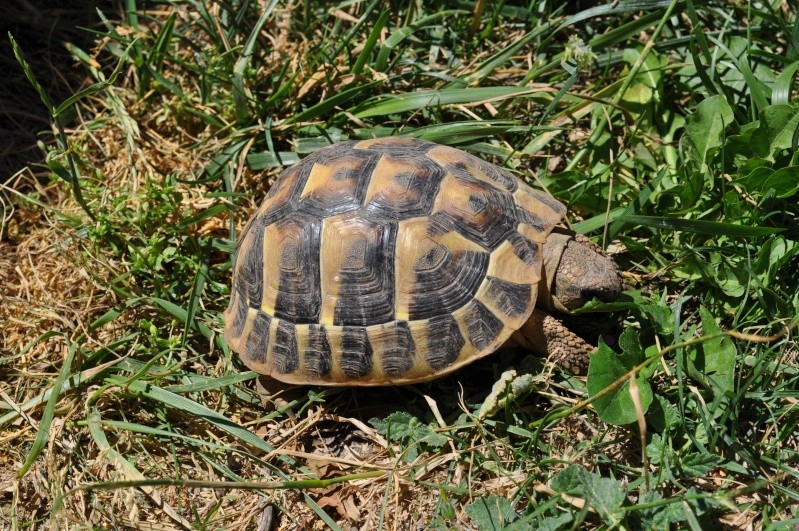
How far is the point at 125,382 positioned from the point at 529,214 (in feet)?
5.92

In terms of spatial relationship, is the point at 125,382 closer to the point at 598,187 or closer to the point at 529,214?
the point at 529,214

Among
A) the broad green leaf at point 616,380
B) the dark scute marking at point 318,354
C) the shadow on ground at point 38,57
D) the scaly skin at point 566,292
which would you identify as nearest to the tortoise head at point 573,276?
the scaly skin at point 566,292

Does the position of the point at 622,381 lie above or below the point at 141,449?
above

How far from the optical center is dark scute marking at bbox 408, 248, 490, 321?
275 centimetres

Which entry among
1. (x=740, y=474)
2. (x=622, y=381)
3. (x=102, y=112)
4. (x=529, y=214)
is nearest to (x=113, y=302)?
(x=102, y=112)

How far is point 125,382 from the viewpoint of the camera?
303 centimetres

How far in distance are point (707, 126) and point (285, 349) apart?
6.66 feet

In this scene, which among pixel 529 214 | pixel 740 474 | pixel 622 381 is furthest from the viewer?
pixel 529 214

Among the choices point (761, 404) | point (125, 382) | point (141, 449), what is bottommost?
point (141, 449)

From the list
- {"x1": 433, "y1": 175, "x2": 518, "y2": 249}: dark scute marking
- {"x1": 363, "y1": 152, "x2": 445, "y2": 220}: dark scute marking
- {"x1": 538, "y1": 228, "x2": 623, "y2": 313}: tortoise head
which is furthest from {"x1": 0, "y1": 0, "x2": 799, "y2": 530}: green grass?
{"x1": 363, "y1": 152, "x2": 445, "y2": 220}: dark scute marking

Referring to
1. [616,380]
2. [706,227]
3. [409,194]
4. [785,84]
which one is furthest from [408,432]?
[785,84]

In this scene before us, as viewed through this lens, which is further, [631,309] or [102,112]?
[102,112]

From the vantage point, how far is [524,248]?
9.33 feet

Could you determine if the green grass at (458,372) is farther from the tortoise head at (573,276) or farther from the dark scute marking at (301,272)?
the dark scute marking at (301,272)
